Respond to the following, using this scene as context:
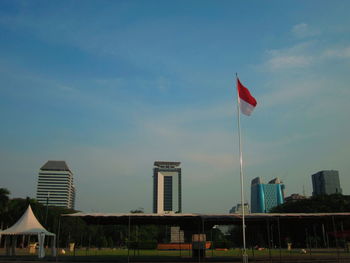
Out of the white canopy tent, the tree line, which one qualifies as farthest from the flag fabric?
the tree line

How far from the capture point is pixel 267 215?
25.3m

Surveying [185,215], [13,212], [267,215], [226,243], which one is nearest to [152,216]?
[185,215]

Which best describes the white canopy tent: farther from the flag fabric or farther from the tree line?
the tree line

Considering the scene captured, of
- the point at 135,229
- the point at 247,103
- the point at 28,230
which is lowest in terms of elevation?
the point at 135,229

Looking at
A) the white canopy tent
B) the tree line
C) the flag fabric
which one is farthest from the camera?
the tree line

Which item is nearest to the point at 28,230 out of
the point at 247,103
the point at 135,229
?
the point at 247,103

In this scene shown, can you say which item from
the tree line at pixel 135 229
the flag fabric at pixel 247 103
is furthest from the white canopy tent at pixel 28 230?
the tree line at pixel 135 229

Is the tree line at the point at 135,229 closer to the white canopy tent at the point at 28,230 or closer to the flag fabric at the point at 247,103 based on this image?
the white canopy tent at the point at 28,230

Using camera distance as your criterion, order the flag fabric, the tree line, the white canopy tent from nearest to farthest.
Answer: the flag fabric → the white canopy tent → the tree line

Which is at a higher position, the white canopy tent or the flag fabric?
the flag fabric

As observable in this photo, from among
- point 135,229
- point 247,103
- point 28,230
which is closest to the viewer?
point 247,103

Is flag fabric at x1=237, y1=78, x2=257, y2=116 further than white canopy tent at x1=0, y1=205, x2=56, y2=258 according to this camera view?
No

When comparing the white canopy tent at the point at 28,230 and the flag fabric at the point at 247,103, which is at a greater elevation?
the flag fabric at the point at 247,103

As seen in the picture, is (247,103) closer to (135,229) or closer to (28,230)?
(28,230)
